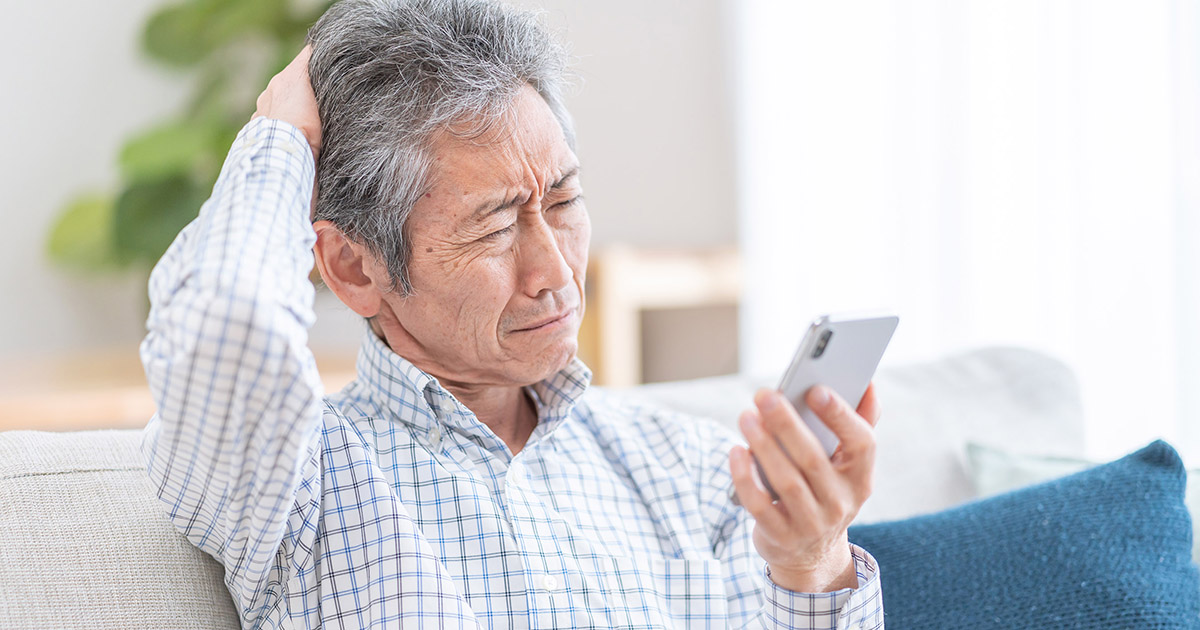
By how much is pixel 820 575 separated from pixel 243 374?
0.53 meters

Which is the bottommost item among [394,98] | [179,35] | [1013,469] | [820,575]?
[1013,469]

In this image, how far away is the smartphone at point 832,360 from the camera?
0.80 metres

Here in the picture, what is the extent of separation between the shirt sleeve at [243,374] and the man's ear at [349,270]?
142 mm

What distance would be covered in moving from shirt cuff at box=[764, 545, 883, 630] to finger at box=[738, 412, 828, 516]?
0.59 feet

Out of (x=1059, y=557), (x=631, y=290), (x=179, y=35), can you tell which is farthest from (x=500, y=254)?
(x=179, y=35)

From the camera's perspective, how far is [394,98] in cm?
107

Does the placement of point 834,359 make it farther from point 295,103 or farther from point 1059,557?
point 295,103

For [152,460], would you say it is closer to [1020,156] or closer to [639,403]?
[639,403]

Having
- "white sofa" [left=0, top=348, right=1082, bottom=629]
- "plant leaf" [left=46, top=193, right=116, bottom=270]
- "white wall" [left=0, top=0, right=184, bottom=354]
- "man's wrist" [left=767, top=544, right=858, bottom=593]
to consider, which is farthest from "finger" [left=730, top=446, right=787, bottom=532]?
"white wall" [left=0, top=0, right=184, bottom=354]

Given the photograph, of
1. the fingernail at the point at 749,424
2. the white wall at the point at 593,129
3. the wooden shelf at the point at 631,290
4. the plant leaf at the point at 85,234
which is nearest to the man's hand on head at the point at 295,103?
the fingernail at the point at 749,424

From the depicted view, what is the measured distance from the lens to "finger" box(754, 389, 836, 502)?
0.77 meters

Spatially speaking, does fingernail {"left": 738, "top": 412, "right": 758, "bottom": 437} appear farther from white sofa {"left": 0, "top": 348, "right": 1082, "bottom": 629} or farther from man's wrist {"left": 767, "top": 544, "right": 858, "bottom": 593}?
white sofa {"left": 0, "top": 348, "right": 1082, "bottom": 629}

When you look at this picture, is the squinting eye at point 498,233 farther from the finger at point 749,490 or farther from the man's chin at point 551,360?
the finger at point 749,490

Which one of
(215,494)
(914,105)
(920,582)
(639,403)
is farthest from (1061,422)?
(215,494)
